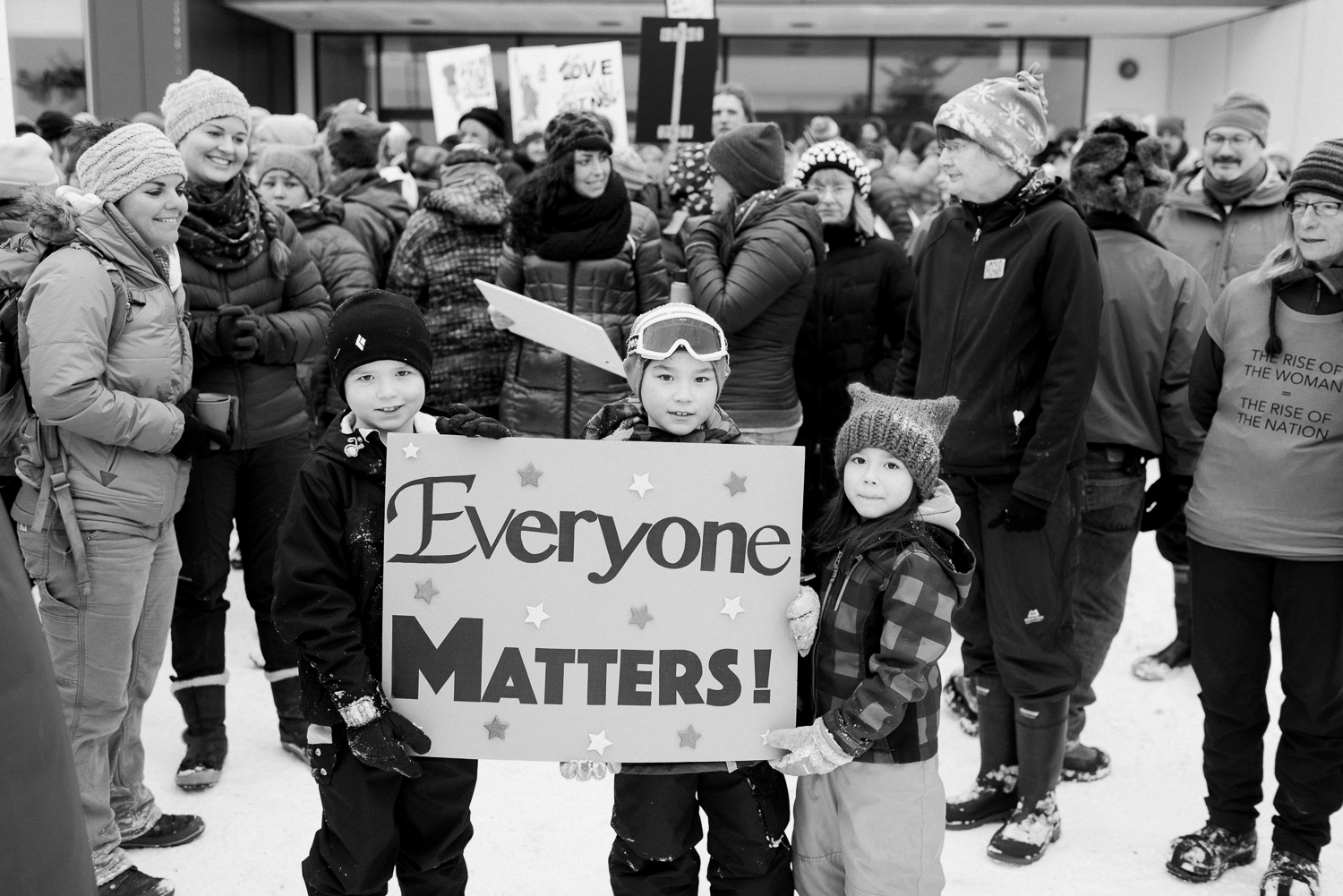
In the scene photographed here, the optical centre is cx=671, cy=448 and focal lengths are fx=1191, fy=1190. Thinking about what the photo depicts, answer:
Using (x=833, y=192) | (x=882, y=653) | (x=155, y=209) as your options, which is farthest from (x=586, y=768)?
(x=833, y=192)

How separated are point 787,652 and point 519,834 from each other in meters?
1.41

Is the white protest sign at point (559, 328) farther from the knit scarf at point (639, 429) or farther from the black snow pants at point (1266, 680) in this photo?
the black snow pants at point (1266, 680)

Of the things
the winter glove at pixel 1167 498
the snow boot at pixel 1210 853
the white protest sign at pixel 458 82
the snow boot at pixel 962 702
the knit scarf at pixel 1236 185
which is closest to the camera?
the snow boot at pixel 1210 853

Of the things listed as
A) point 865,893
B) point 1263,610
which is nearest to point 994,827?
point 1263,610

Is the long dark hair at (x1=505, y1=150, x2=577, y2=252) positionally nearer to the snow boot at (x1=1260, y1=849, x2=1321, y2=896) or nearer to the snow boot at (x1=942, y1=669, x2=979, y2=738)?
the snow boot at (x1=942, y1=669, x2=979, y2=738)

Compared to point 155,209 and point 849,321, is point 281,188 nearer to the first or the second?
point 155,209

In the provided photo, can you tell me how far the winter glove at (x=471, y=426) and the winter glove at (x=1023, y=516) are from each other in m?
1.43

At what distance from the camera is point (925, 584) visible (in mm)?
2363

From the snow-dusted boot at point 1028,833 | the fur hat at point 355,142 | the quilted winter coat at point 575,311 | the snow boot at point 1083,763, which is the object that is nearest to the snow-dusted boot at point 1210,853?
the snow-dusted boot at point 1028,833

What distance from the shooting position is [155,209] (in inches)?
120

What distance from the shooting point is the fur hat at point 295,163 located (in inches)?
185

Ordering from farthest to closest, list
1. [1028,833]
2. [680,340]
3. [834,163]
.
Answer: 1. [834,163]
2. [1028,833]
3. [680,340]

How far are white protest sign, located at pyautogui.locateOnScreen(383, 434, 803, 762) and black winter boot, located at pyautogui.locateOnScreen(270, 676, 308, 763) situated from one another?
67.8 inches

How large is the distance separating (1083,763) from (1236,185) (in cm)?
252
